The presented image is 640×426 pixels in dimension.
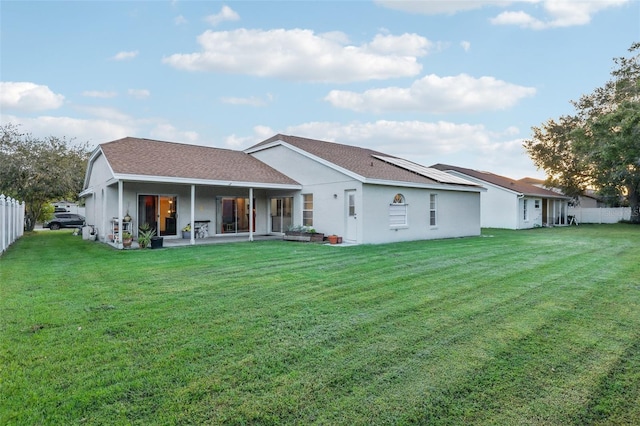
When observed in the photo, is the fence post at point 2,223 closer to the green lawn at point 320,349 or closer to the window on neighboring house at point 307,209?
the green lawn at point 320,349

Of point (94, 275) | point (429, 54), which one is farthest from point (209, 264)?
point (429, 54)

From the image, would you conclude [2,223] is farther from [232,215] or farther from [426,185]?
[426,185]

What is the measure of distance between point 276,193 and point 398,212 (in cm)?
594

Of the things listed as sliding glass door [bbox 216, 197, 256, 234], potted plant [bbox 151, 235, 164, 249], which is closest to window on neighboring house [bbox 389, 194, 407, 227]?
sliding glass door [bbox 216, 197, 256, 234]

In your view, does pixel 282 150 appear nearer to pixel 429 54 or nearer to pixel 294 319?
pixel 429 54

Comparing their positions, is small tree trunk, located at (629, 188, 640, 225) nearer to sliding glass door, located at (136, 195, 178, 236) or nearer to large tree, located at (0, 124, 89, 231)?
sliding glass door, located at (136, 195, 178, 236)

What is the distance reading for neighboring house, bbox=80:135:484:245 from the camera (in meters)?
13.5

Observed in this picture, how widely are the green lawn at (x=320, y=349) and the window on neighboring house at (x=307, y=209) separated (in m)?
8.50

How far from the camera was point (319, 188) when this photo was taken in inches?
591

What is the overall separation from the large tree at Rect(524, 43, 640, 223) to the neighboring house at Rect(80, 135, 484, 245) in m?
7.39

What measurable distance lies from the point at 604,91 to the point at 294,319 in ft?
111

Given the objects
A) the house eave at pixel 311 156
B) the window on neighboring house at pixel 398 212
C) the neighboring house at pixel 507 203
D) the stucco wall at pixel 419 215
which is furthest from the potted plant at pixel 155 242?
the neighboring house at pixel 507 203

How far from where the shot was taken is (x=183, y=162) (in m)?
14.7

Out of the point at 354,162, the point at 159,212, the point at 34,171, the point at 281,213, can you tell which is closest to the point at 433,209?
the point at 354,162
